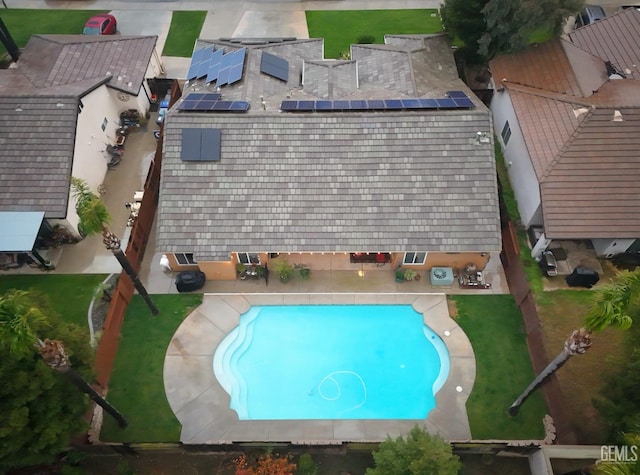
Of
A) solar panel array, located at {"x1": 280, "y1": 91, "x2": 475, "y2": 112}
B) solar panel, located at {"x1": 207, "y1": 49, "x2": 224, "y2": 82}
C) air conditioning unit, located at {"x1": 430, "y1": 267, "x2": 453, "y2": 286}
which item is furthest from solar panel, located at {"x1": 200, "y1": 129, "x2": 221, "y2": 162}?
air conditioning unit, located at {"x1": 430, "y1": 267, "x2": 453, "y2": 286}

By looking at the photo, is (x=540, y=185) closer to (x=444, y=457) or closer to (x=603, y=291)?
(x=603, y=291)

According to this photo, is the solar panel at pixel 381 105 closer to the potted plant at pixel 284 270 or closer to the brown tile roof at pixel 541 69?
the brown tile roof at pixel 541 69

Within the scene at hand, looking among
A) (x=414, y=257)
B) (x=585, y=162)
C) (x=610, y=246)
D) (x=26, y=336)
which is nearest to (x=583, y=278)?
(x=610, y=246)

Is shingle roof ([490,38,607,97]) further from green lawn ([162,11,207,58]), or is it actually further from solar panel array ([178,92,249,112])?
green lawn ([162,11,207,58])

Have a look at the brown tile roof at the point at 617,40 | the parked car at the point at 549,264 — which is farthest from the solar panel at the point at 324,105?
the brown tile roof at the point at 617,40

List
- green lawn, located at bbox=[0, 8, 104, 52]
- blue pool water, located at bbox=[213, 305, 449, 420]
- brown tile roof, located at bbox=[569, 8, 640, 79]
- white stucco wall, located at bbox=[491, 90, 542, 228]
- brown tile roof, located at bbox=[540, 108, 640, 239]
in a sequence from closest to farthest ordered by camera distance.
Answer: blue pool water, located at bbox=[213, 305, 449, 420]
brown tile roof, located at bbox=[540, 108, 640, 239]
white stucco wall, located at bbox=[491, 90, 542, 228]
brown tile roof, located at bbox=[569, 8, 640, 79]
green lawn, located at bbox=[0, 8, 104, 52]

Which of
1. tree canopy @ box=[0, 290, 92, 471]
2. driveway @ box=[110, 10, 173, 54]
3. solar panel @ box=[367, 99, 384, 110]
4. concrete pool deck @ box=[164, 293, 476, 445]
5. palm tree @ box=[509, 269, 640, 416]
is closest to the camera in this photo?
palm tree @ box=[509, 269, 640, 416]
